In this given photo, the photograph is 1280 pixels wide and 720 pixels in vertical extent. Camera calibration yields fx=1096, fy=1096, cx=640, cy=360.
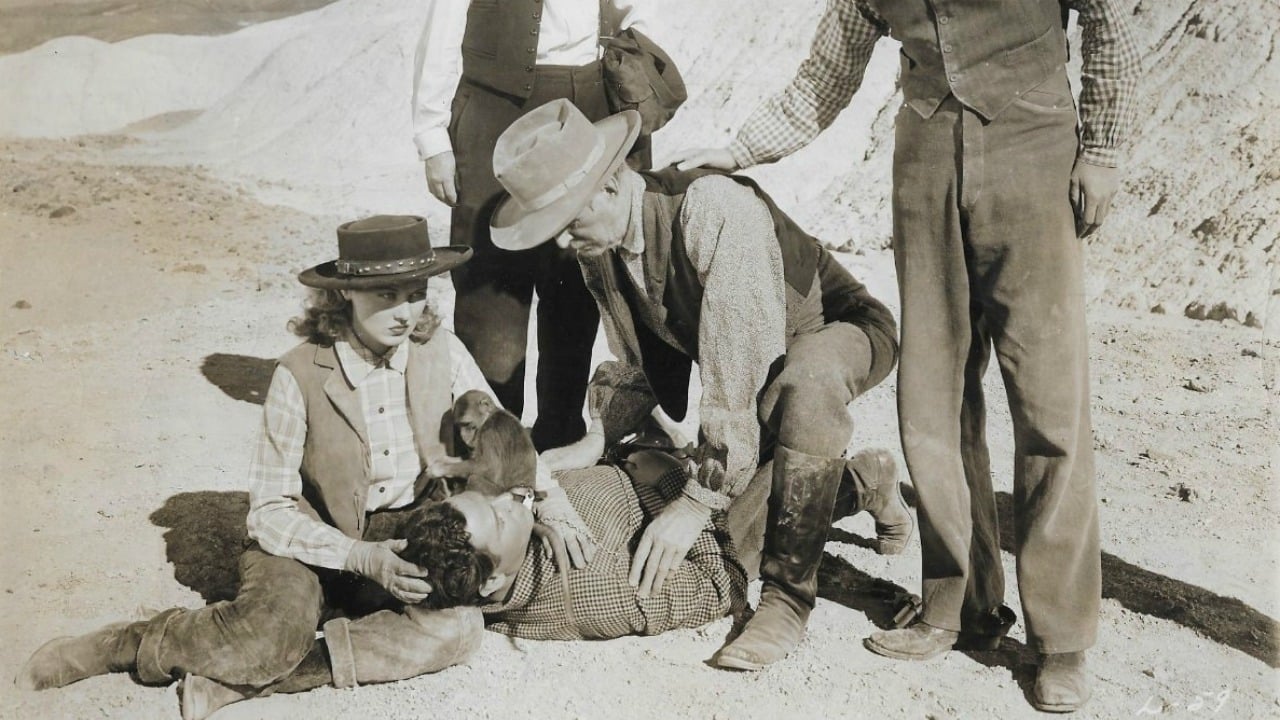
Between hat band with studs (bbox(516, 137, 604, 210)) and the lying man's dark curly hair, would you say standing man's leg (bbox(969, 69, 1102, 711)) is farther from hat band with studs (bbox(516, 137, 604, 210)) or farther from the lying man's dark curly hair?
the lying man's dark curly hair

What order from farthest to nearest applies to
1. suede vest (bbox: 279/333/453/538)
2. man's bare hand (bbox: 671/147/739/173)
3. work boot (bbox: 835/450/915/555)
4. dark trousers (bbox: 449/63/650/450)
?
1. dark trousers (bbox: 449/63/650/450)
2. work boot (bbox: 835/450/915/555)
3. man's bare hand (bbox: 671/147/739/173)
4. suede vest (bbox: 279/333/453/538)

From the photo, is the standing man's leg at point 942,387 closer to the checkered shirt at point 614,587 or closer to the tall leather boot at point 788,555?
the tall leather boot at point 788,555

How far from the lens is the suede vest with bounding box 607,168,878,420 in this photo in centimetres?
286

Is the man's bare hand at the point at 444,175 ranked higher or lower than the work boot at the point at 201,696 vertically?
higher

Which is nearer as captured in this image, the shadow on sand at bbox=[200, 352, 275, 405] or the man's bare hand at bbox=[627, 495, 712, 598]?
the man's bare hand at bbox=[627, 495, 712, 598]

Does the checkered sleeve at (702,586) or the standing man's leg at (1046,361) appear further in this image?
the checkered sleeve at (702,586)

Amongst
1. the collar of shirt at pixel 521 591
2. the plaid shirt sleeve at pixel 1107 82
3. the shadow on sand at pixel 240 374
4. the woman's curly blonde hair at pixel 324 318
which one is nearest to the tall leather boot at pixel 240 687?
the collar of shirt at pixel 521 591

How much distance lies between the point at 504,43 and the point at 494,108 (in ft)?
0.66

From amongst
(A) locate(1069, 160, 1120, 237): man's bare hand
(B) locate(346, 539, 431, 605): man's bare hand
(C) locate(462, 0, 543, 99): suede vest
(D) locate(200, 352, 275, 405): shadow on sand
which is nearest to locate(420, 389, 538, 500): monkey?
(B) locate(346, 539, 431, 605): man's bare hand

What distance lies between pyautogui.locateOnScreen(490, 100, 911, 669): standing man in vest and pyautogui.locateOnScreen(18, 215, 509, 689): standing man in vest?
14.6 inches

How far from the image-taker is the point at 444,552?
8.47 ft

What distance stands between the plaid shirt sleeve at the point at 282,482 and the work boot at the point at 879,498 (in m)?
1.41

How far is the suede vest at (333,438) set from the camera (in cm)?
268

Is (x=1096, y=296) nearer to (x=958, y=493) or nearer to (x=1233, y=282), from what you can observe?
(x=1233, y=282)
